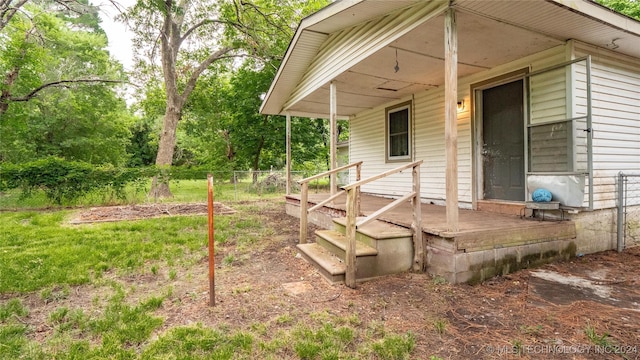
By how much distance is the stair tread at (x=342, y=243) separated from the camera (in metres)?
3.32

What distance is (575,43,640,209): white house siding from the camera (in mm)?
4219

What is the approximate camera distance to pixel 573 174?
3.77 m

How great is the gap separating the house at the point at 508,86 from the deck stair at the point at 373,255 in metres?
0.33

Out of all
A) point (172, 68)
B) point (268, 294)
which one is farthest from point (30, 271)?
point (172, 68)

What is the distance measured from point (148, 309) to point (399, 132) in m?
6.14

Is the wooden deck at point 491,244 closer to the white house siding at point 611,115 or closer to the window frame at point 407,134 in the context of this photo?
the white house siding at point 611,115

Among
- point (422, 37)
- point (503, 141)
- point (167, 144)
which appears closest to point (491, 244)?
point (503, 141)

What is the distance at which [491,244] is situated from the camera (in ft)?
11.0

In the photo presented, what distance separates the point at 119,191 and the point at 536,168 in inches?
428

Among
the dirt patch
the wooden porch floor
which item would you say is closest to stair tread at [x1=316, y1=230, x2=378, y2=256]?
the wooden porch floor

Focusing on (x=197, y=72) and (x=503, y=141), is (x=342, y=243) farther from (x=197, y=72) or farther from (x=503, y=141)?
(x=197, y=72)

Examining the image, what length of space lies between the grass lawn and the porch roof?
3.31 metres

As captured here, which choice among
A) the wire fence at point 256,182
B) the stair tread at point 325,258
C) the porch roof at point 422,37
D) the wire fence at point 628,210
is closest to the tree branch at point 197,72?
the wire fence at point 256,182

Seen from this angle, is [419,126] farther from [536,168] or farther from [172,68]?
[172,68]
